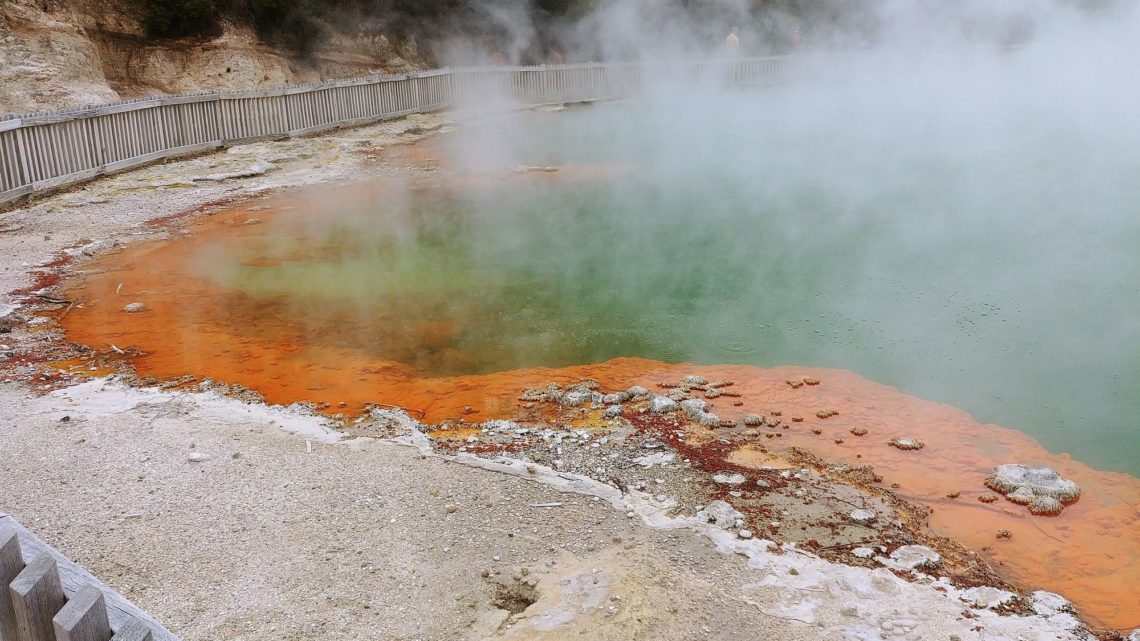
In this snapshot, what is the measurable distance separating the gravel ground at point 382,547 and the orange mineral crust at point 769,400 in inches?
21.6

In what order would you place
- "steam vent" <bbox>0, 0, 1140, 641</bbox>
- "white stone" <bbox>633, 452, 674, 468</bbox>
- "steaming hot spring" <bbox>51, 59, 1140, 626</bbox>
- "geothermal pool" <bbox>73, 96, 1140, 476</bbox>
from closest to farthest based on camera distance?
"steam vent" <bbox>0, 0, 1140, 641</bbox> < "white stone" <bbox>633, 452, 674, 468</bbox> < "steaming hot spring" <bbox>51, 59, 1140, 626</bbox> < "geothermal pool" <bbox>73, 96, 1140, 476</bbox>

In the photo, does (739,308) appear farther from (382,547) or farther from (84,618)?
(84,618)

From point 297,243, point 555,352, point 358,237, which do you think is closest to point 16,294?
point 297,243

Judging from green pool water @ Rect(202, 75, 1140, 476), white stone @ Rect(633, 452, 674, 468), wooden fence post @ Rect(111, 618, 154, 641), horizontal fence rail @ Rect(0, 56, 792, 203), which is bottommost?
green pool water @ Rect(202, 75, 1140, 476)

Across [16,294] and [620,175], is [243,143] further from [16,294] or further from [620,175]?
[16,294]

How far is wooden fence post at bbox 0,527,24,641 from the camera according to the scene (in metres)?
1.52

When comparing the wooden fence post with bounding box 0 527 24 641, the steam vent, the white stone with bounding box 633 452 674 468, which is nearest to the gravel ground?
the steam vent

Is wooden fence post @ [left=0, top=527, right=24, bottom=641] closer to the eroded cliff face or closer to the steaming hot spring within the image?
the steaming hot spring

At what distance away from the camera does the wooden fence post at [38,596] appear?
4.90 ft

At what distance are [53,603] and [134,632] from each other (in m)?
0.19

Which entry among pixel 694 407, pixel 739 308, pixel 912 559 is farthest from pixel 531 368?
pixel 912 559

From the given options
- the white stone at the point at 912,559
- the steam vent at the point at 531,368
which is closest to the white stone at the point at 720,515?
the steam vent at the point at 531,368

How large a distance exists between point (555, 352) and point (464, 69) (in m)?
12.8

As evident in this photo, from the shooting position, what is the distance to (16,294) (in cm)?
662
